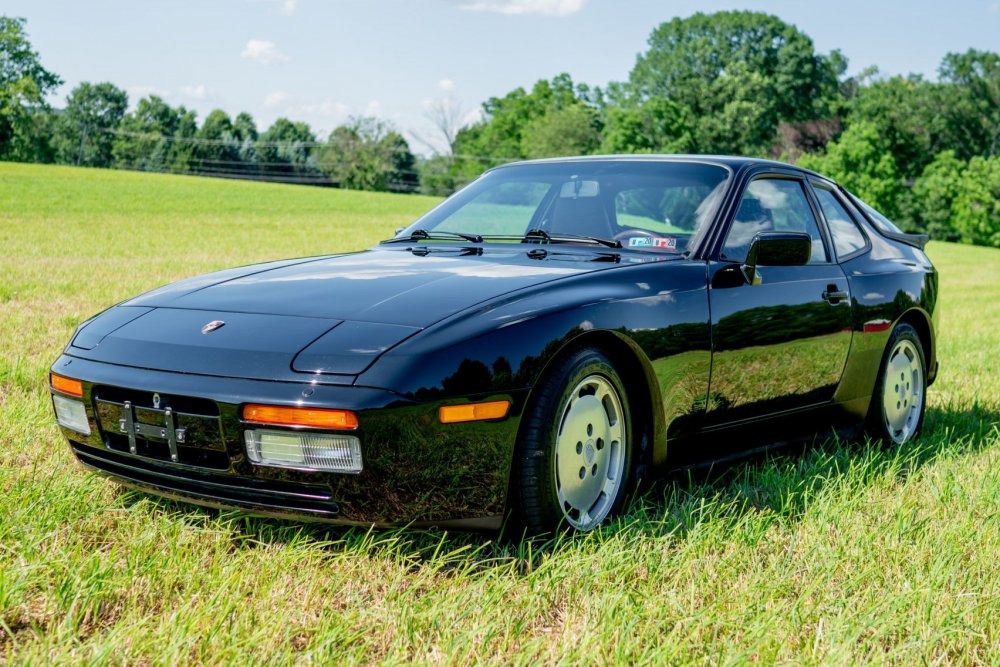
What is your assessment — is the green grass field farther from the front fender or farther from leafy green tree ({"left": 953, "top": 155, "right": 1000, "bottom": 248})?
leafy green tree ({"left": 953, "top": 155, "right": 1000, "bottom": 248})

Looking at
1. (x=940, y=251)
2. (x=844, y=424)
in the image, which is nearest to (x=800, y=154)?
(x=940, y=251)

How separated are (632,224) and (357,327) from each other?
1.61m

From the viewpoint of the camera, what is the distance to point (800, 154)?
7100cm

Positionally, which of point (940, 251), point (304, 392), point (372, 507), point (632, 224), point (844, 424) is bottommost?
point (940, 251)

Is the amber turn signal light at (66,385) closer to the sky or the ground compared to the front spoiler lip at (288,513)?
closer to the sky

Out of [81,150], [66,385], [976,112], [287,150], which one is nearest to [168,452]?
[66,385]

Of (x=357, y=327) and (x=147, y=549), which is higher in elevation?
(x=357, y=327)

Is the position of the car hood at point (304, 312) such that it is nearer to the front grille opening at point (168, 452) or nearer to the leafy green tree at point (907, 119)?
the front grille opening at point (168, 452)

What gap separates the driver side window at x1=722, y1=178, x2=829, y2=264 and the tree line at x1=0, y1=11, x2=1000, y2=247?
62730mm

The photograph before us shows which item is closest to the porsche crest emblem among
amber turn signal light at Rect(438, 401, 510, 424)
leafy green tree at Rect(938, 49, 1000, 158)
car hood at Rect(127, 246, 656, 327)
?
car hood at Rect(127, 246, 656, 327)

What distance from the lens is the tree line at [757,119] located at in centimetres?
6712

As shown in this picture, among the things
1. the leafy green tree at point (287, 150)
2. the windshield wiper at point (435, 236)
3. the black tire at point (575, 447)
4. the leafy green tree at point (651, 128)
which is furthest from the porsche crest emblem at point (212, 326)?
the leafy green tree at point (287, 150)

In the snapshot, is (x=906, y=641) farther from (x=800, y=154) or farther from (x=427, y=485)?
(x=800, y=154)

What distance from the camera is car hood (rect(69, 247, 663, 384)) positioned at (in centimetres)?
294
